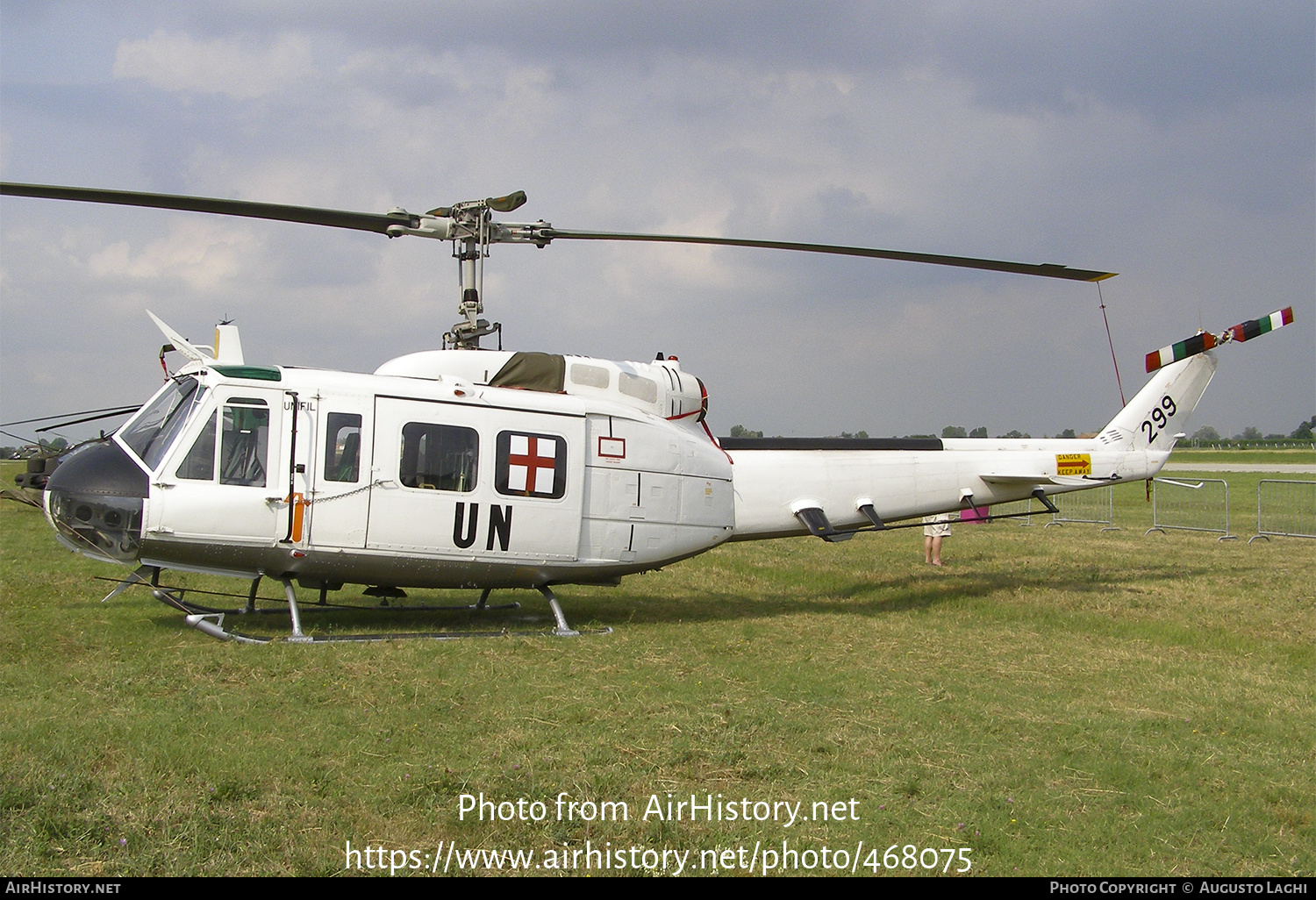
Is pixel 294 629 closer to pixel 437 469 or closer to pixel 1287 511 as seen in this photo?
pixel 437 469

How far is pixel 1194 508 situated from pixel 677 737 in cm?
2427

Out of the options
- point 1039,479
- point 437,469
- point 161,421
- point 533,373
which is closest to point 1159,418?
point 1039,479

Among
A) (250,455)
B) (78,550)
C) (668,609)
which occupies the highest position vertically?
(250,455)

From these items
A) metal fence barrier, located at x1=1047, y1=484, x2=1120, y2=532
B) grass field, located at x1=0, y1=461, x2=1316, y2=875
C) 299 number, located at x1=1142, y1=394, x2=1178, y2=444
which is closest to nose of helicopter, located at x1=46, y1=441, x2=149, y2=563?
grass field, located at x1=0, y1=461, x2=1316, y2=875

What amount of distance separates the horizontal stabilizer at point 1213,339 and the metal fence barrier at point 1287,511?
7.21 meters

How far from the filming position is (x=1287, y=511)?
870 inches

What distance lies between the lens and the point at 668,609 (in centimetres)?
1074

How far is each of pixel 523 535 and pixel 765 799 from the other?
4.57m

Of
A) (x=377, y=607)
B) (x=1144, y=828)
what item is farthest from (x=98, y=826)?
(x=377, y=607)

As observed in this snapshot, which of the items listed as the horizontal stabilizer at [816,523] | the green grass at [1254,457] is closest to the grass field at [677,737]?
the horizontal stabilizer at [816,523]

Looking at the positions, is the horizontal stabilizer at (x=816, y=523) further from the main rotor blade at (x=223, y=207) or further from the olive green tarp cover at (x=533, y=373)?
the main rotor blade at (x=223, y=207)

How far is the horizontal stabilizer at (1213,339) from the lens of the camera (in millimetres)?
11820

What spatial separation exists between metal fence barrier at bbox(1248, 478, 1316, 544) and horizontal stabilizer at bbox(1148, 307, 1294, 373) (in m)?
7.21
